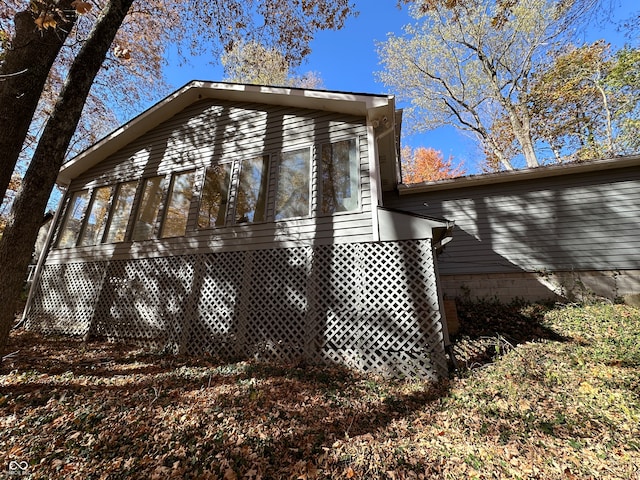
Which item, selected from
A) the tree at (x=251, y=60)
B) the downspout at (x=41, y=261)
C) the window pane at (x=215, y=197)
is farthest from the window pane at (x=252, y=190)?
the downspout at (x=41, y=261)

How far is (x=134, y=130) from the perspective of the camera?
7938mm

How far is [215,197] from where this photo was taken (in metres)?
6.72

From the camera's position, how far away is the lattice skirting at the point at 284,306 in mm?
4430

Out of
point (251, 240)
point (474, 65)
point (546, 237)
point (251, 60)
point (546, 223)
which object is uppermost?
point (474, 65)

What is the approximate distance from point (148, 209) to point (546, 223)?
1060 centimetres

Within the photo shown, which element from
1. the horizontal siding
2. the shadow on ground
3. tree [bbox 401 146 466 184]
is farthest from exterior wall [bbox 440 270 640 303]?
tree [bbox 401 146 466 184]

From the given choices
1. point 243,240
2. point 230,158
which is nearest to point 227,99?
point 230,158

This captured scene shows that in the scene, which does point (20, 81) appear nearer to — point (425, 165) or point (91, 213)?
point (91, 213)

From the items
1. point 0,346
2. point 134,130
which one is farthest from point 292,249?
point 134,130

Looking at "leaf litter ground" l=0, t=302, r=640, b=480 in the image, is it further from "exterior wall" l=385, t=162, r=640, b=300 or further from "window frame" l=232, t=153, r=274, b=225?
"window frame" l=232, t=153, r=274, b=225

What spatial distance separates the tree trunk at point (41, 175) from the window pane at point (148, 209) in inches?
121

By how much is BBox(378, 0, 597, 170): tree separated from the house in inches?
397

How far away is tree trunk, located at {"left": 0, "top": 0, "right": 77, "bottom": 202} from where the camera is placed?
377 centimetres

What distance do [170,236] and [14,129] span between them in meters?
3.32
